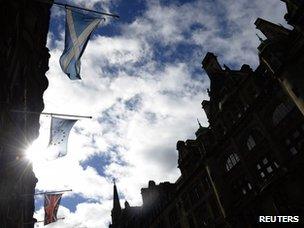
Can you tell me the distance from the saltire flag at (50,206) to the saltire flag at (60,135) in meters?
5.84

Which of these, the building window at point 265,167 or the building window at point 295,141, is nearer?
the building window at point 295,141

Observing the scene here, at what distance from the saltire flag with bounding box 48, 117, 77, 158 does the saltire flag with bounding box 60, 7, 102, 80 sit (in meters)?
2.72

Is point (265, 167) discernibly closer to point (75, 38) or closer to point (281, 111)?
point (281, 111)

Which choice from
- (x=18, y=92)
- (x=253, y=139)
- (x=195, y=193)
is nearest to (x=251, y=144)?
(x=253, y=139)

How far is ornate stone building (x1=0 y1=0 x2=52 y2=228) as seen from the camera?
14801 mm

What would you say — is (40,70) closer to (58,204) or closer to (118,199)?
(58,204)

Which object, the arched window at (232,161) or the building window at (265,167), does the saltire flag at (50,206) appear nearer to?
the building window at (265,167)

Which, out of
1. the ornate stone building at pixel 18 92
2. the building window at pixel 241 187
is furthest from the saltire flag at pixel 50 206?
the building window at pixel 241 187

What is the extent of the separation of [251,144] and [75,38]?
24.7 m

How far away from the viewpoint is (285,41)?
31125 mm

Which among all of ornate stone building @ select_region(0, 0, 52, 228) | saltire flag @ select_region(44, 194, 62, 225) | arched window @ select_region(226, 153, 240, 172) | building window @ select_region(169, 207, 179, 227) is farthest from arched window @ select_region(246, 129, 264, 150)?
ornate stone building @ select_region(0, 0, 52, 228)

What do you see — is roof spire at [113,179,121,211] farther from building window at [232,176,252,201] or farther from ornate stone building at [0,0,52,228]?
ornate stone building at [0,0,52,228]

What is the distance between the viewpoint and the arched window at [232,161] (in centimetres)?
3426

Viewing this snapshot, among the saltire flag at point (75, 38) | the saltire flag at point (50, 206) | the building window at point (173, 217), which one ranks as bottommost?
the saltire flag at point (50, 206)
